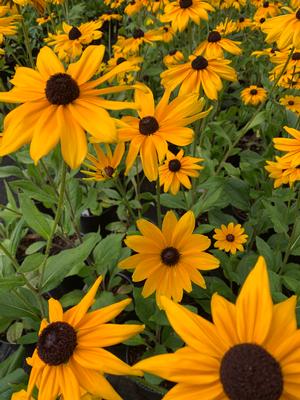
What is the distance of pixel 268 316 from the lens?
1.84 feet

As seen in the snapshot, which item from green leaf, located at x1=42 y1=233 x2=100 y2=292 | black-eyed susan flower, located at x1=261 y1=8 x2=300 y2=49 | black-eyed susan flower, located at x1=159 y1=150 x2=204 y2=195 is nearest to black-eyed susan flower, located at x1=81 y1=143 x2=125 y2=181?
black-eyed susan flower, located at x1=159 y1=150 x2=204 y2=195

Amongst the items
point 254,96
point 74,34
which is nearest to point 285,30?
point 254,96

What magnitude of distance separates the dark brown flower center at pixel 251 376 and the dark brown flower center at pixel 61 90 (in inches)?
20.0

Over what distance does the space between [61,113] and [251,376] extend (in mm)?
507

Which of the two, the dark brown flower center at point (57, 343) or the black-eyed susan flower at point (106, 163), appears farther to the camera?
the black-eyed susan flower at point (106, 163)

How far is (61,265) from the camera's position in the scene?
41.7 inches

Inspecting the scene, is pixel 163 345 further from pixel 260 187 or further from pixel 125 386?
pixel 260 187

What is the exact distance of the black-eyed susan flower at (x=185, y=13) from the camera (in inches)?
61.2

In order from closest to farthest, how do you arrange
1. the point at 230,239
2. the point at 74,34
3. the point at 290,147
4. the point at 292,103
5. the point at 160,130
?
the point at 160,130 < the point at 290,147 < the point at 230,239 < the point at 292,103 < the point at 74,34

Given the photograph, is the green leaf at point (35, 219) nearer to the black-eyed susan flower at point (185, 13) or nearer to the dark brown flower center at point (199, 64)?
the dark brown flower center at point (199, 64)

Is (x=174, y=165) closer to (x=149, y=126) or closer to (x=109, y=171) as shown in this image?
(x=109, y=171)

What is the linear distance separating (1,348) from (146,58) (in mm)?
1946

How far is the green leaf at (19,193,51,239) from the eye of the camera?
3.43 ft

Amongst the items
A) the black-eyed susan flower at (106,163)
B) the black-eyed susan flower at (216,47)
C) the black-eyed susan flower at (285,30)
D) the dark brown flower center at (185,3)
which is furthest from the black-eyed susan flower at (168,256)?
the dark brown flower center at (185,3)
